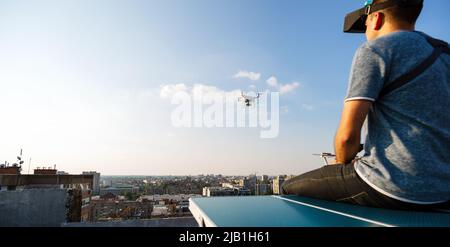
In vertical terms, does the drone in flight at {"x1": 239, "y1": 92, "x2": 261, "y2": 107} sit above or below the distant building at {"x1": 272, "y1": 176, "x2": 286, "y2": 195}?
above

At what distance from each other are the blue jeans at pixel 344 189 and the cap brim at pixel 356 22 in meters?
0.74

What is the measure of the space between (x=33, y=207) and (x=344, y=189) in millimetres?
4208

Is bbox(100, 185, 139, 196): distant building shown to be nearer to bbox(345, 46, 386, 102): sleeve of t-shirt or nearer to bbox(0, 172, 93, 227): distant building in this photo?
bbox(0, 172, 93, 227): distant building

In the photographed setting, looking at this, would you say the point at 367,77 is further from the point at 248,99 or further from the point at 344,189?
the point at 248,99

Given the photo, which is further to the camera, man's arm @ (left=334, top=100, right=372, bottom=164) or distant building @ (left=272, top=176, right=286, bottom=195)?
distant building @ (left=272, top=176, right=286, bottom=195)

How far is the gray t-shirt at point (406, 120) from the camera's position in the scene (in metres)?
0.92

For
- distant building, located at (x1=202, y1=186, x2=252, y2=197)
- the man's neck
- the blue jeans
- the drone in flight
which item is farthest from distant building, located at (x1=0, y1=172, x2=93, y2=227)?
distant building, located at (x1=202, y1=186, x2=252, y2=197)

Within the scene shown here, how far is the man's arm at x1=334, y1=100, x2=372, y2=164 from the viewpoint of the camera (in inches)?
38.9

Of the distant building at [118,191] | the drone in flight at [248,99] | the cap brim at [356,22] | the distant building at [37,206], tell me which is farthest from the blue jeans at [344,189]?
the distant building at [118,191]

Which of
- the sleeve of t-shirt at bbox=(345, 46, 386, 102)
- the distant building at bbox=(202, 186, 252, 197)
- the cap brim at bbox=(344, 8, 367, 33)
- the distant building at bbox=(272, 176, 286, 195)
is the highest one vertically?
the cap brim at bbox=(344, 8, 367, 33)

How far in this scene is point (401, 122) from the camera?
99cm

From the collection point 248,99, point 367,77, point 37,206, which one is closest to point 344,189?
point 367,77

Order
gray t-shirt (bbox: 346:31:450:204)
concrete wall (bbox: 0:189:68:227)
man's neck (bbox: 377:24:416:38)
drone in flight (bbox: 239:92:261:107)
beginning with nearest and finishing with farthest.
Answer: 1. gray t-shirt (bbox: 346:31:450:204)
2. man's neck (bbox: 377:24:416:38)
3. concrete wall (bbox: 0:189:68:227)
4. drone in flight (bbox: 239:92:261:107)
